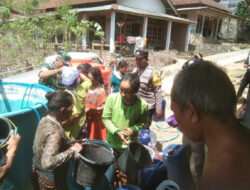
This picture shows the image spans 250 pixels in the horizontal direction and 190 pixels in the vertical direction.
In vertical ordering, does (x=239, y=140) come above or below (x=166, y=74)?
above

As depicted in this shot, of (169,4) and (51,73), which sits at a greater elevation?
(169,4)

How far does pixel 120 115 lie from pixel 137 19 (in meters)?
16.1

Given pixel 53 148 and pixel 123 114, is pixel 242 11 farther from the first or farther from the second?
pixel 53 148

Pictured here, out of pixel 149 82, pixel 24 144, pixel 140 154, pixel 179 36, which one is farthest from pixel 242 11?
pixel 24 144

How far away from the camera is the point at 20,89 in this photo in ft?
9.96

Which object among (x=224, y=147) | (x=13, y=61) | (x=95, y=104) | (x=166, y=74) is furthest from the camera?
(x=166, y=74)

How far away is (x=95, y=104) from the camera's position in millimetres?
3416

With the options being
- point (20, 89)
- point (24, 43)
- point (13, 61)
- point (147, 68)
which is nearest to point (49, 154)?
point (20, 89)

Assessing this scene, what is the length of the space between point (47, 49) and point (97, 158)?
11.7 meters

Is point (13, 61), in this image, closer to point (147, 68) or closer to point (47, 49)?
point (47, 49)

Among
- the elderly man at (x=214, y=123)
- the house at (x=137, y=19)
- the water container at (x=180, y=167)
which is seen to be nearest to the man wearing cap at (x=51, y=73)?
the water container at (x=180, y=167)

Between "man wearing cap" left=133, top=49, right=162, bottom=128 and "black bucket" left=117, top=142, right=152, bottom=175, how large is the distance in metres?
1.49

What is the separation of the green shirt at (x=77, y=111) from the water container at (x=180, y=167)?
60.9 inches

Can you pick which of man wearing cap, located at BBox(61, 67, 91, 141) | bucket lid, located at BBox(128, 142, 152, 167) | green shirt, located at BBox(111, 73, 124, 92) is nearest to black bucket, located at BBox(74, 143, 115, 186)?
bucket lid, located at BBox(128, 142, 152, 167)
